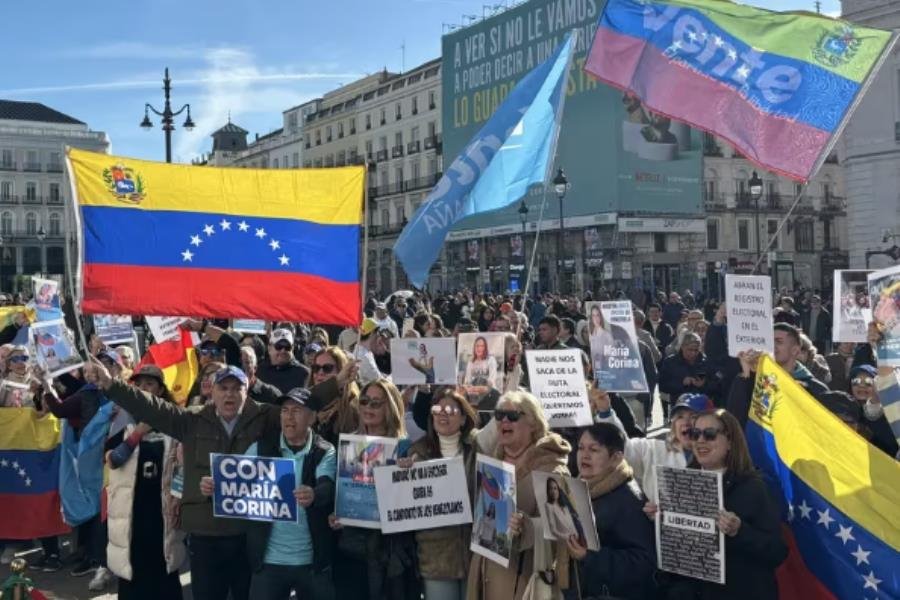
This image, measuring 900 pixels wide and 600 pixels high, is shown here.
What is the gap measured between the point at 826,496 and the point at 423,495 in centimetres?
181

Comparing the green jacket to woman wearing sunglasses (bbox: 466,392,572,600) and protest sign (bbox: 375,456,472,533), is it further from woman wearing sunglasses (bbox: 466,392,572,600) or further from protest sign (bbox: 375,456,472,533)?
woman wearing sunglasses (bbox: 466,392,572,600)

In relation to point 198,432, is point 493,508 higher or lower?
lower

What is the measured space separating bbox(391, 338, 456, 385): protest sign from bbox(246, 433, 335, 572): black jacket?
211 centimetres

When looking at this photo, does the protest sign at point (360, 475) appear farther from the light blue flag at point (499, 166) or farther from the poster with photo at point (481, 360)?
the light blue flag at point (499, 166)

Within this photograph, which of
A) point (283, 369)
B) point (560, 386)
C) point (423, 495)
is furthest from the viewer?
point (283, 369)

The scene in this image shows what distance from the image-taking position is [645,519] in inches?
157

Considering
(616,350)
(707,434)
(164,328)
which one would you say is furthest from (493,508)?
(164,328)

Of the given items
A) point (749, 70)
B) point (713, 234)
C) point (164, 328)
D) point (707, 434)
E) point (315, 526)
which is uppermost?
point (713, 234)

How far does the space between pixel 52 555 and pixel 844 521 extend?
594 centimetres

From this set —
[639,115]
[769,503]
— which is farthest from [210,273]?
[639,115]

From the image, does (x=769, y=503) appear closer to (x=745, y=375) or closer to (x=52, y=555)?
(x=745, y=375)

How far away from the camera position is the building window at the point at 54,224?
88.9 m

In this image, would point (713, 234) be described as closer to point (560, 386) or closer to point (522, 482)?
point (560, 386)

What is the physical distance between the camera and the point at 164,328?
7965 mm
